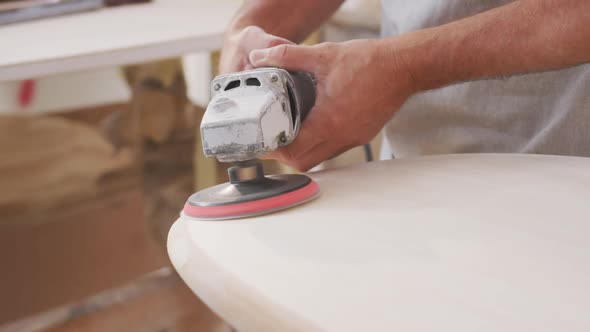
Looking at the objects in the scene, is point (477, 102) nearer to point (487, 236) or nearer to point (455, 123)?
point (455, 123)

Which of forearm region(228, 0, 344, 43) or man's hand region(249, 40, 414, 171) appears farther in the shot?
forearm region(228, 0, 344, 43)

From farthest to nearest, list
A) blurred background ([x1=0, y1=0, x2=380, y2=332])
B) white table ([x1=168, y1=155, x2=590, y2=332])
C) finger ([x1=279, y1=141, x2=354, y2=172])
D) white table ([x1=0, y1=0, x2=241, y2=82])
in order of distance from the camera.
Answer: blurred background ([x1=0, y1=0, x2=380, y2=332]) → white table ([x1=0, y1=0, x2=241, y2=82]) → finger ([x1=279, y1=141, x2=354, y2=172]) → white table ([x1=168, y1=155, x2=590, y2=332])

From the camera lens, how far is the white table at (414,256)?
0.37 metres

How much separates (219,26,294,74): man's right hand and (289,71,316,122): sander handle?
0.24 ft

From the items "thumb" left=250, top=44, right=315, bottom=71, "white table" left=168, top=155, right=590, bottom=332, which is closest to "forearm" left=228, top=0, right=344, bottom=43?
"thumb" left=250, top=44, right=315, bottom=71

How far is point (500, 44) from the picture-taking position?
59 centimetres

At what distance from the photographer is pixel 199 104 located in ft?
5.62

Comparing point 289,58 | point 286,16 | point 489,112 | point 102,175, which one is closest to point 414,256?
point 289,58

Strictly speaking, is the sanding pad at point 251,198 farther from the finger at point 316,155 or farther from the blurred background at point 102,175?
the blurred background at point 102,175

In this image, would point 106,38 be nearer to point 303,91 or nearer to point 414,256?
point 303,91

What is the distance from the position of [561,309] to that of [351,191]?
0.23 meters

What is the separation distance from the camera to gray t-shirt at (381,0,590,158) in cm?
70

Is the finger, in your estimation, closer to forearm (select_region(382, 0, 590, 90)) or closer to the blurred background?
forearm (select_region(382, 0, 590, 90))

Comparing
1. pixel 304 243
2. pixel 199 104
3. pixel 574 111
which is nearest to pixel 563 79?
pixel 574 111
